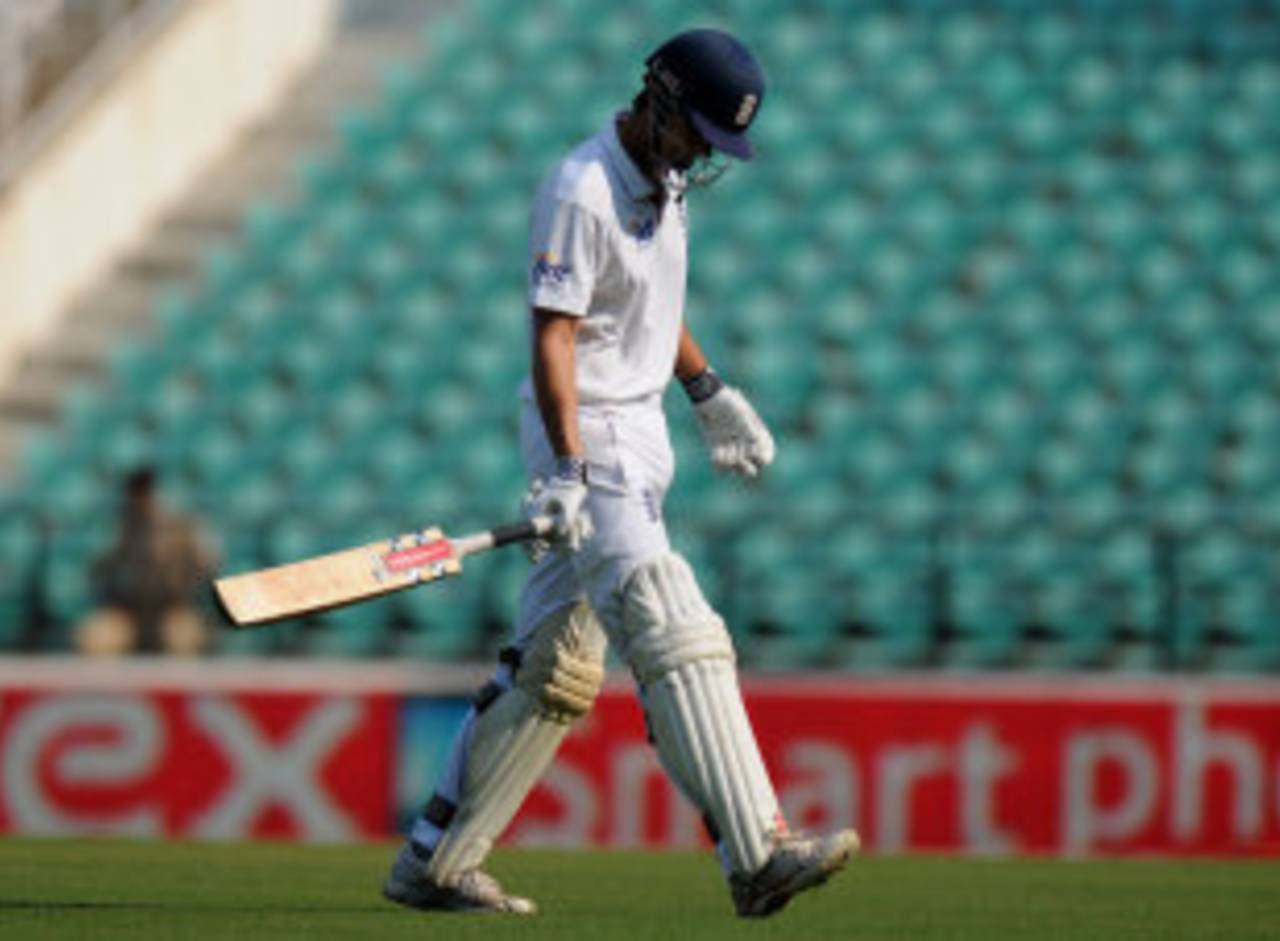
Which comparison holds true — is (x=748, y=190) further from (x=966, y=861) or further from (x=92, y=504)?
(x=966, y=861)

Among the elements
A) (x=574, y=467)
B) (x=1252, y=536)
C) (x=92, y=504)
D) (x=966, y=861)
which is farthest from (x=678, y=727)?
(x=92, y=504)

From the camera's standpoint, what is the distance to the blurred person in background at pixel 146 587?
11.2m

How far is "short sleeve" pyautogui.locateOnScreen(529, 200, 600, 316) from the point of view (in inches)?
229

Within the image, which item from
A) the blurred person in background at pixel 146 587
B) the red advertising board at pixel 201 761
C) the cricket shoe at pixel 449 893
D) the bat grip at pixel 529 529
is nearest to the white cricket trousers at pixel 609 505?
the bat grip at pixel 529 529

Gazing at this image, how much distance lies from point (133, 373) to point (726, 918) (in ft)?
27.7

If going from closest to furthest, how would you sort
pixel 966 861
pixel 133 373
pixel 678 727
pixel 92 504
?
pixel 678 727 → pixel 966 861 → pixel 92 504 → pixel 133 373

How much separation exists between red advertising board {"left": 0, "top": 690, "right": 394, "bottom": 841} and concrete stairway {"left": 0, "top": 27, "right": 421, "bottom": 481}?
11.3ft

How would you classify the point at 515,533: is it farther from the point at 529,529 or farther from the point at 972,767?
the point at 972,767

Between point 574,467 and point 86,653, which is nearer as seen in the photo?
point 574,467

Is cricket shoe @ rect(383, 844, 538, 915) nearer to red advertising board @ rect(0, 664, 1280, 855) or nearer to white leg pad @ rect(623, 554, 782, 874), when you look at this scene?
white leg pad @ rect(623, 554, 782, 874)

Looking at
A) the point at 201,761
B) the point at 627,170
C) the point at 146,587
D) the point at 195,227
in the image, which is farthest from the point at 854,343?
the point at 627,170

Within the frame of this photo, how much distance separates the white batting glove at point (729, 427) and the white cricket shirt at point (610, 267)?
36cm

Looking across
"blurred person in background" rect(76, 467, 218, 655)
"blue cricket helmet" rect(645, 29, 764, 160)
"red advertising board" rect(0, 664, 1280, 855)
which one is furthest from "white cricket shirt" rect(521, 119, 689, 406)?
"blurred person in background" rect(76, 467, 218, 655)

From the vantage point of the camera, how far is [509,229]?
48.3ft
